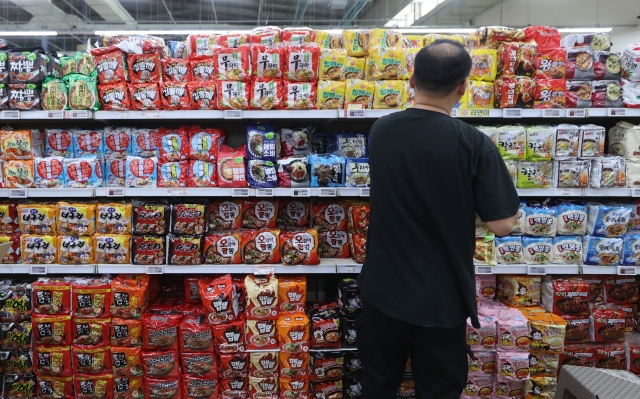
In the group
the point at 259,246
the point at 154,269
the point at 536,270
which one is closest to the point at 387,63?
the point at 259,246

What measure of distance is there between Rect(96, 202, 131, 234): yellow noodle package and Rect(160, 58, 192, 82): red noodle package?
0.81 m

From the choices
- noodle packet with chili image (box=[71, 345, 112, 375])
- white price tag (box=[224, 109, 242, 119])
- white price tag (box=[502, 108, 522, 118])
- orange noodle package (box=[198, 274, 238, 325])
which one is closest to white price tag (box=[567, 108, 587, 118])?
white price tag (box=[502, 108, 522, 118])

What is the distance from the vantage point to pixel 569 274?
2701 mm

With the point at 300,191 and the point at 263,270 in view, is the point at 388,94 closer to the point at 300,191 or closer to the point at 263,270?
the point at 300,191

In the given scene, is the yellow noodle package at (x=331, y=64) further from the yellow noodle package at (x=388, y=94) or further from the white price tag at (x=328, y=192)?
the white price tag at (x=328, y=192)

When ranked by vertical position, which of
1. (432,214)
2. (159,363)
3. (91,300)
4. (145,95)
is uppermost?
(145,95)

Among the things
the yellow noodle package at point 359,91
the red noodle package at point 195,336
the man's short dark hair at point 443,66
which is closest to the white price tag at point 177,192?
the red noodle package at point 195,336

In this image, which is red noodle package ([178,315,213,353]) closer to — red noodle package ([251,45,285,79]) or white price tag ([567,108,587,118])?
red noodle package ([251,45,285,79])

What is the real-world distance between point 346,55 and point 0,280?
9.02 ft

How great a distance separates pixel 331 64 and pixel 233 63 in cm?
57

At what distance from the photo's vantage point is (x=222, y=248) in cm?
254

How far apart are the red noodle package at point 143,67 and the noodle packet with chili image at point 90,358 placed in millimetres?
1576

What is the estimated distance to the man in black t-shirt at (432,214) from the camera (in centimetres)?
137

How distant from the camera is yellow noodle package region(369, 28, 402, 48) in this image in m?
2.54
